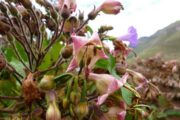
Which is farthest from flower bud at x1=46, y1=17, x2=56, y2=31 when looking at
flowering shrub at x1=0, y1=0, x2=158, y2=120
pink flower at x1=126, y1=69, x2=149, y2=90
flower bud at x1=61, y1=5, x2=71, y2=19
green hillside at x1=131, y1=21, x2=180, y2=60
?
green hillside at x1=131, y1=21, x2=180, y2=60

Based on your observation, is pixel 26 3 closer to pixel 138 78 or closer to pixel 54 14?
pixel 54 14

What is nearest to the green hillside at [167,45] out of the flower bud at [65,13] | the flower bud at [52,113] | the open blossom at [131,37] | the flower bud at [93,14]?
the open blossom at [131,37]

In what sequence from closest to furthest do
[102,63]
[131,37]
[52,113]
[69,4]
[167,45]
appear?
[52,113] → [102,63] → [69,4] → [131,37] → [167,45]

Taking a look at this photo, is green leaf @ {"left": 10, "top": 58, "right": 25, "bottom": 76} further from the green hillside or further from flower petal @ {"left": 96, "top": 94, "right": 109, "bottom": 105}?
the green hillside

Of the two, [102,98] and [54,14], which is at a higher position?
[54,14]

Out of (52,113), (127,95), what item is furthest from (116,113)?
(52,113)

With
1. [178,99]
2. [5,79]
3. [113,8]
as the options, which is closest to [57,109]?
[5,79]

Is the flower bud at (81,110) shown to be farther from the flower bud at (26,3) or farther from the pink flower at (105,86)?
the flower bud at (26,3)
